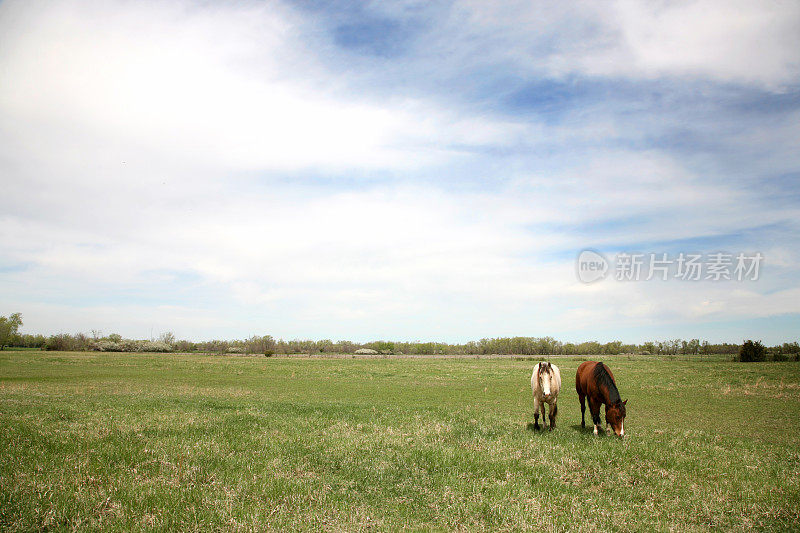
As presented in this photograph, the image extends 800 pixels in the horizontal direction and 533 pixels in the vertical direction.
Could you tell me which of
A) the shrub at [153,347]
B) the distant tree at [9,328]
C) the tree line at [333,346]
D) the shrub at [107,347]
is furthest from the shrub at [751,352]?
the distant tree at [9,328]

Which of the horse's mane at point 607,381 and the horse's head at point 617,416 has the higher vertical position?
the horse's mane at point 607,381

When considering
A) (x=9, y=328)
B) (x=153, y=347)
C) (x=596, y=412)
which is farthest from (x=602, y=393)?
(x=9, y=328)

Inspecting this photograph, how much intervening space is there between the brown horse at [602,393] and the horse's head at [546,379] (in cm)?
164

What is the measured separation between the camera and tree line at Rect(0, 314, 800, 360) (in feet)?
420

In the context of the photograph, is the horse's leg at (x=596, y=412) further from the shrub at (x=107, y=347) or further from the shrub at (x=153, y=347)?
the shrub at (x=107, y=347)

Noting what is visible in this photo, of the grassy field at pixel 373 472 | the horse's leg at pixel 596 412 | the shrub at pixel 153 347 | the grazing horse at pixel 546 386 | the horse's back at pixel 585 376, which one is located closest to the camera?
the grassy field at pixel 373 472

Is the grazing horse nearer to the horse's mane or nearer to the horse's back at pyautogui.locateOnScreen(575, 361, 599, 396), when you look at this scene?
the horse's back at pyautogui.locateOnScreen(575, 361, 599, 396)

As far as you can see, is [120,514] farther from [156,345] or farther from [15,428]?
[156,345]

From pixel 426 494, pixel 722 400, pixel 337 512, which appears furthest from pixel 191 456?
pixel 722 400

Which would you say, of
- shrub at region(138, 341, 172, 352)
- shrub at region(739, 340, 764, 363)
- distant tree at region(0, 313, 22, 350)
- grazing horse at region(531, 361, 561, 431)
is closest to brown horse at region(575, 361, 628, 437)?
grazing horse at region(531, 361, 561, 431)

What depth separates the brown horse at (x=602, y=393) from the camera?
13.9m

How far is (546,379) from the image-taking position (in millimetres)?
15234

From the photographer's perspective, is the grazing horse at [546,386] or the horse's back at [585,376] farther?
the horse's back at [585,376]

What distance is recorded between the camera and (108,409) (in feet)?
60.8
